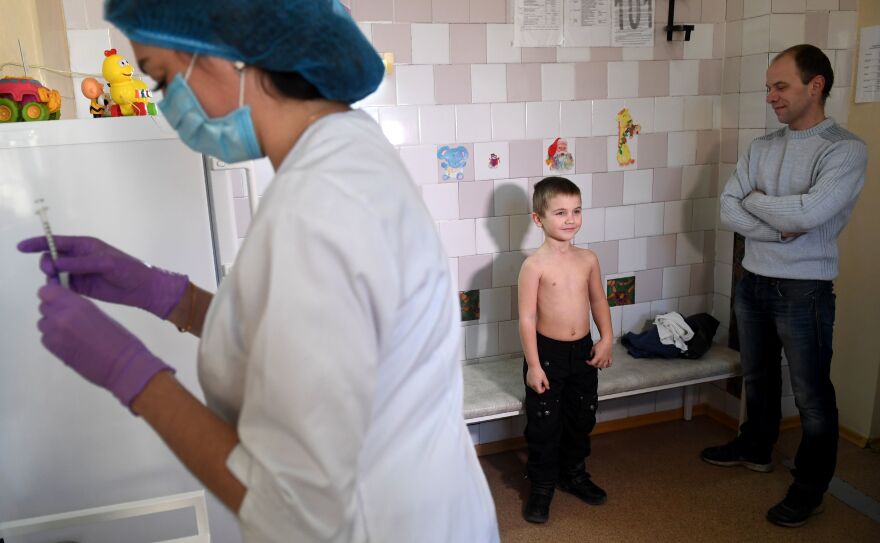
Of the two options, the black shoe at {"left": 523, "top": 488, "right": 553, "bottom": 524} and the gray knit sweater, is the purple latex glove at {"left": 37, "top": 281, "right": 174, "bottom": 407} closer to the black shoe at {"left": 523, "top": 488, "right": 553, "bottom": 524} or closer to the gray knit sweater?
the black shoe at {"left": 523, "top": 488, "right": 553, "bottom": 524}

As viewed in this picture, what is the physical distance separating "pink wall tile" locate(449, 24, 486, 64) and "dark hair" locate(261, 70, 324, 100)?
1911mm

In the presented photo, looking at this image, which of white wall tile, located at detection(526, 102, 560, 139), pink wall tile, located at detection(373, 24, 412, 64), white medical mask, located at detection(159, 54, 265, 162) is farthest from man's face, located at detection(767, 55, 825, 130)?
white medical mask, located at detection(159, 54, 265, 162)

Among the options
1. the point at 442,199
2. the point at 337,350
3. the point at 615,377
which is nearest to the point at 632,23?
the point at 442,199

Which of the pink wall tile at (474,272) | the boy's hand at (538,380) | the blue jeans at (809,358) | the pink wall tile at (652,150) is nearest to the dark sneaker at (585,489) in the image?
the boy's hand at (538,380)

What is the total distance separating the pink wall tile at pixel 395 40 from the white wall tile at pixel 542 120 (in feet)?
1.82

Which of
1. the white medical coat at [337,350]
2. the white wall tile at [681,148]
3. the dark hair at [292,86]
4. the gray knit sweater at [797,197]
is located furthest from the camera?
the white wall tile at [681,148]

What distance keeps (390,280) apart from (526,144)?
2.18m

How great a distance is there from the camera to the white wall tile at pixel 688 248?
10.3 ft

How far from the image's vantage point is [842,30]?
9.23ft

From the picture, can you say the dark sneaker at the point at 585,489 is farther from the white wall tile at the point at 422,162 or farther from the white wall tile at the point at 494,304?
the white wall tile at the point at 422,162

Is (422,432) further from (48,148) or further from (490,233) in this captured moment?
(490,233)

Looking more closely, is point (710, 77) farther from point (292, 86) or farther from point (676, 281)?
point (292, 86)

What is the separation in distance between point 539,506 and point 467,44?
180 centimetres

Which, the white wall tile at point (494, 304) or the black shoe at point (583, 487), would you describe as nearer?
the black shoe at point (583, 487)
